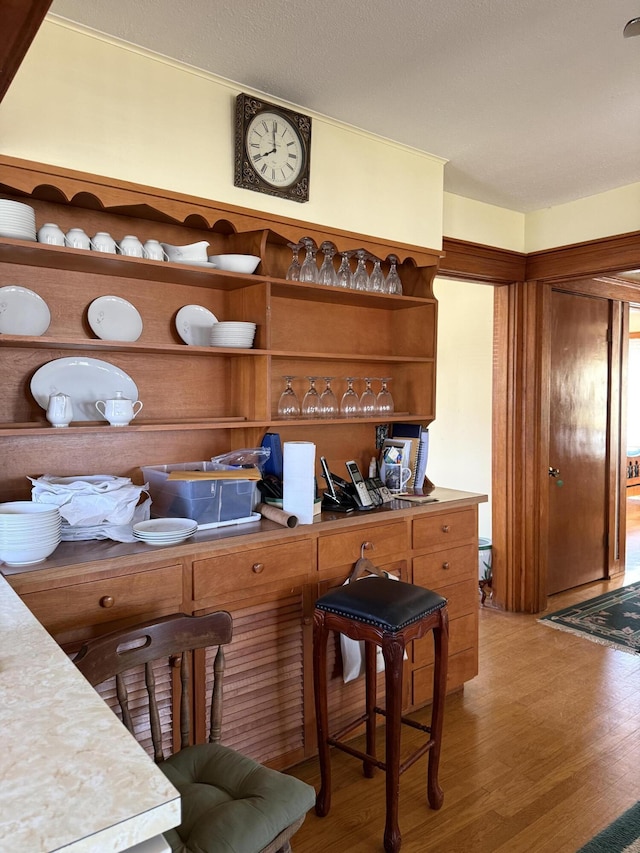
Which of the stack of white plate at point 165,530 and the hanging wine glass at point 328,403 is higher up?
the hanging wine glass at point 328,403

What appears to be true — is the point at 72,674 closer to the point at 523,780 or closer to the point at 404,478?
the point at 523,780

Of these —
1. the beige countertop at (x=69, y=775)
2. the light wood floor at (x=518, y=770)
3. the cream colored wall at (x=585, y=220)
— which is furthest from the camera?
the cream colored wall at (x=585, y=220)

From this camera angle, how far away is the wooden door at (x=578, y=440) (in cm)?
426

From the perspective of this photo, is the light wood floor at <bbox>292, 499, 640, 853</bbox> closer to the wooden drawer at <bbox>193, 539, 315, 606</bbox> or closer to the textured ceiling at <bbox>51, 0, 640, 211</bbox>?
the wooden drawer at <bbox>193, 539, 315, 606</bbox>

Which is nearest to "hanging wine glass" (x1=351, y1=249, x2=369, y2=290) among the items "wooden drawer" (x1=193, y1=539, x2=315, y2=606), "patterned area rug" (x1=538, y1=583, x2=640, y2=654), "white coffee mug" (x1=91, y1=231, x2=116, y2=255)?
"white coffee mug" (x1=91, y1=231, x2=116, y2=255)

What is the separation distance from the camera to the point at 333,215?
8.82ft

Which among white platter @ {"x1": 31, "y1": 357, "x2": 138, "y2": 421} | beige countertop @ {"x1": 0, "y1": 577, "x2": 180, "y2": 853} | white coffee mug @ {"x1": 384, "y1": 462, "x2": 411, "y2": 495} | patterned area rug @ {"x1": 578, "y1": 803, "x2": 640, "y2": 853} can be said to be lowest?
patterned area rug @ {"x1": 578, "y1": 803, "x2": 640, "y2": 853}

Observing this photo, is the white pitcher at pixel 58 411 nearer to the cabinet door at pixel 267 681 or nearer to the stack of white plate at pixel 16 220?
the stack of white plate at pixel 16 220

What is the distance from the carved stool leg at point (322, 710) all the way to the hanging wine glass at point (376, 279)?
5.17 ft

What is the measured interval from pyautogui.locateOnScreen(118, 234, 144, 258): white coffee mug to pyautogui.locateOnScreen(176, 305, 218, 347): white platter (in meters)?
0.35

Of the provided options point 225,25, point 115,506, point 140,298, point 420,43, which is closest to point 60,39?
point 225,25

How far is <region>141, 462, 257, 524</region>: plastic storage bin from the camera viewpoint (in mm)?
2184

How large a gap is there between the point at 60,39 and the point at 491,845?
2.89 m

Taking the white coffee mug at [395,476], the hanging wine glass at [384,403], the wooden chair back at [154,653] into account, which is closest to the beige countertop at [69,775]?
the wooden chair back at [154,653]
